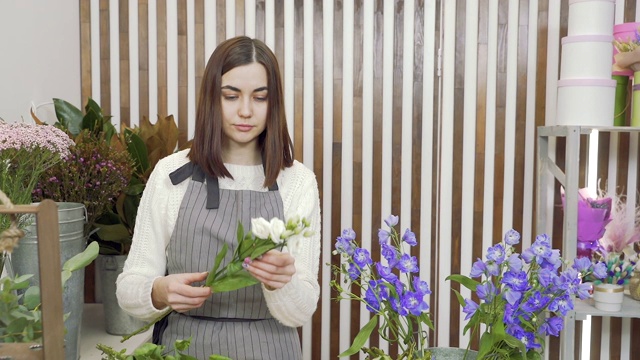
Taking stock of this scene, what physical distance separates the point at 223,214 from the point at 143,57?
1256 mm

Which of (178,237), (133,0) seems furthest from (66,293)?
(133,0)

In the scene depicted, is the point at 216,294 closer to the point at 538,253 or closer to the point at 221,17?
the point at 538,253

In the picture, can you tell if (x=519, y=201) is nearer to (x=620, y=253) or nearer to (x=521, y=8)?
(x=620, y=253)

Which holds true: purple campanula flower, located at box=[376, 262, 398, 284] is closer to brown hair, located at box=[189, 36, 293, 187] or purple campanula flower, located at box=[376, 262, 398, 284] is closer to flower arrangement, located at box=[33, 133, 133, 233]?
brown hair, located at box=[189, 36, 293, 187]

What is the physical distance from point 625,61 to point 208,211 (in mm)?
1510

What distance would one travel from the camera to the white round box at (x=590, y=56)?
7.04 ft

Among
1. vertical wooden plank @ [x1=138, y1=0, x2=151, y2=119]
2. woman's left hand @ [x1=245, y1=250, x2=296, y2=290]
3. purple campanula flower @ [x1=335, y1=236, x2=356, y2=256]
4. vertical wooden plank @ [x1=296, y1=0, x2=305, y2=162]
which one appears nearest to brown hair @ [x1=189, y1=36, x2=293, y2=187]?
woman's left hand @ [x1=245, y1=250, x2=296, y2=290]

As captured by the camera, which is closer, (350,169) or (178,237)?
(178,237)

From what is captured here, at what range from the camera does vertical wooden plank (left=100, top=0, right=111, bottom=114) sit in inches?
99.5

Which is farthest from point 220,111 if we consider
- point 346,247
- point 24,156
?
point 346,247

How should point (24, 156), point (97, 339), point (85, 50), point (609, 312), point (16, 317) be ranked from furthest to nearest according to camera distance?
point (85, 50) → point (609, 312) → point (97, 339) → point (24, 156) → point (16, 317)

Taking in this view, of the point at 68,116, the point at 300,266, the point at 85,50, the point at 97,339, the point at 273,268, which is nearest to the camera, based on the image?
the point at 273,268

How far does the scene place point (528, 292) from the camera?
92cm

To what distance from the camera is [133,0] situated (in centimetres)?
253
